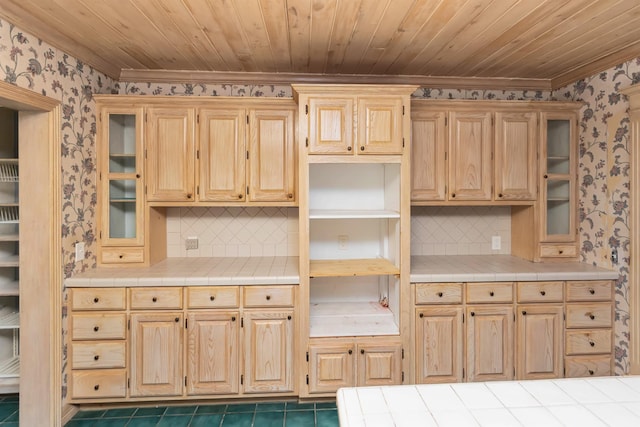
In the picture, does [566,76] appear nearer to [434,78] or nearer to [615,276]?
[434,78]

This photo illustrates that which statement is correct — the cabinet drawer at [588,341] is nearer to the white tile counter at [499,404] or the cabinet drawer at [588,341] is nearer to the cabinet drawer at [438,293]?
the cabinet drawer at [438,293]

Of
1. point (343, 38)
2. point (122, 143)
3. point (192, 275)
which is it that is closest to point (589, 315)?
point (343, 38)

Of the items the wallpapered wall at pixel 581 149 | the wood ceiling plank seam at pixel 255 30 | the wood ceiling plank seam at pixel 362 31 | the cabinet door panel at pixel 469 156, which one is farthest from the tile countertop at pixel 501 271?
the wood ceiling plank seam at pixel 255 30

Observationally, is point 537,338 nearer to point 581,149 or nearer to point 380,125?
point 581,149

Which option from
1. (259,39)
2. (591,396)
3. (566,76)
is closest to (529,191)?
(566,76)

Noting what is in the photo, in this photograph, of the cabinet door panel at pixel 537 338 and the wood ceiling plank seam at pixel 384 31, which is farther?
the cabinet door panel at pixel 537 338

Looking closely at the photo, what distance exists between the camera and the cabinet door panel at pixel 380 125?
7.79 feet

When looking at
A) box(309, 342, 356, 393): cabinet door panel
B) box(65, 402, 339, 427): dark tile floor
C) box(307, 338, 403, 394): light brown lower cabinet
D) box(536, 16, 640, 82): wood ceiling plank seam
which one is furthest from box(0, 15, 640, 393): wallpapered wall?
box(309, 342, 356, 393): cabinet door panel

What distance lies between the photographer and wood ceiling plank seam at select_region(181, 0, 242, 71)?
73.9 inches

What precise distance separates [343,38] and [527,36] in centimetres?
114

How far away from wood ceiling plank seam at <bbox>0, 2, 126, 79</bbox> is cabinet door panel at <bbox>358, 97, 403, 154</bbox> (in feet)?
6.03

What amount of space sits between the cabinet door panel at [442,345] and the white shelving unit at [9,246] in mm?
2876

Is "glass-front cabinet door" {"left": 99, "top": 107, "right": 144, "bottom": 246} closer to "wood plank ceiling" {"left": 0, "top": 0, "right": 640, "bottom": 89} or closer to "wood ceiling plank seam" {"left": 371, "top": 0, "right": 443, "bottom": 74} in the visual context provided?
"wood plank ceiling" {"left": 0, "top": 0, "right": 640, "bottom": 89}

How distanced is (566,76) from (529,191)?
1.00m
